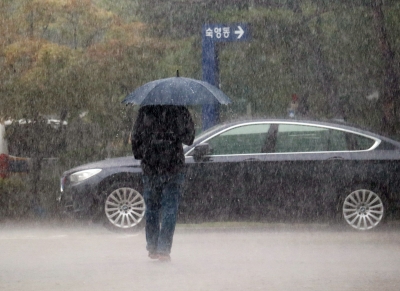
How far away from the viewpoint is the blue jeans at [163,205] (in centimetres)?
1030

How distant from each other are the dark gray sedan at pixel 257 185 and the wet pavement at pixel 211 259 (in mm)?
276

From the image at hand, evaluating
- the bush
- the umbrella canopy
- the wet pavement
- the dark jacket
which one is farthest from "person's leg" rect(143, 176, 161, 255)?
the bush

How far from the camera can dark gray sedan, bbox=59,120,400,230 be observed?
13500mm

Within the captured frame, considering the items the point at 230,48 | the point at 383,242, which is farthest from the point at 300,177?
the point at 230,48

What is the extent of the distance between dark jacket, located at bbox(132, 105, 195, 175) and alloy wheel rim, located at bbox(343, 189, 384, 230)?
12.8 ft

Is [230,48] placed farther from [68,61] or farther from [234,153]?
[234,153]

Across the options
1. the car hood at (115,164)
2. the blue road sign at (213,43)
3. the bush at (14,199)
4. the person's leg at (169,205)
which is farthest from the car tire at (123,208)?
the blue road sign at (213,43)

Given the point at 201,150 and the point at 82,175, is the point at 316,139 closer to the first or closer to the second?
the point at 201,150

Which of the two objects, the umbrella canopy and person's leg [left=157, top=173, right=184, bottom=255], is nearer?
person's leg [left=157, top=173, right=184, bottom=255]

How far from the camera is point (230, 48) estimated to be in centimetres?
2528

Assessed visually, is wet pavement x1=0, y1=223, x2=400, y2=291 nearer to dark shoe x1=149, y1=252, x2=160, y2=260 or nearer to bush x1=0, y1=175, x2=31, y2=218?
dark shoe x1=149, y1=252, x2=160, y2=260

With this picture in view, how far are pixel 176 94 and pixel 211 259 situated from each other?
69.9 inches

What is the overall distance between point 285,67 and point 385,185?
10981 millimetres

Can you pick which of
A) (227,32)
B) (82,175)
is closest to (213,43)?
(227,32)
